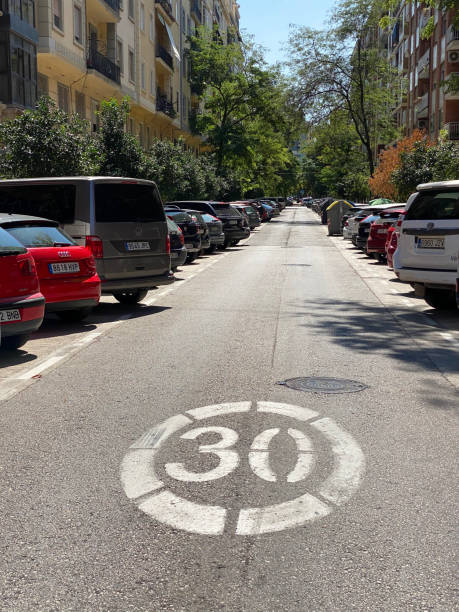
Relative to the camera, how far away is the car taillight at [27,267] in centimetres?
858

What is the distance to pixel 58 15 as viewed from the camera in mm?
27859

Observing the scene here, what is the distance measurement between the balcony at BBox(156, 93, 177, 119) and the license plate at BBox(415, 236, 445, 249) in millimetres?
34749

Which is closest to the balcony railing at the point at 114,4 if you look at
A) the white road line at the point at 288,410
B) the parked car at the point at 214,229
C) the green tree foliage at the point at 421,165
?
the parked car at the point at 214,229

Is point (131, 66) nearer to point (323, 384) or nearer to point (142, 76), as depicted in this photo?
point (142, 76)

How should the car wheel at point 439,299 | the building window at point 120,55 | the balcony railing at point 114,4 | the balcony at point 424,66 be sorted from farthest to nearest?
the balcony at point 424,66, the building window at point 120,55, the balcony railing at point 114,4, the car wheel at point 439,299

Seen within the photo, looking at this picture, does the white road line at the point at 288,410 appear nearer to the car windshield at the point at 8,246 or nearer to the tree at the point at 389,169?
the car windshield at the point at 8,246

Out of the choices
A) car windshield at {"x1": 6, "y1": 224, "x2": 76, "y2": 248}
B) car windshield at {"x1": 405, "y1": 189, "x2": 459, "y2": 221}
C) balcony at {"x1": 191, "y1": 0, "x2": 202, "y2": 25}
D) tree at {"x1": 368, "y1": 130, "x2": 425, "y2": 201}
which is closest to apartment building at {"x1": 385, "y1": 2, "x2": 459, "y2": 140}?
tree at {"x1": 368, "y1": 130, "x2": 425, "y2": 201}

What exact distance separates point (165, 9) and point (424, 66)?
20.8 meters

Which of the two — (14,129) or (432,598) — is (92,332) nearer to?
(432,598)

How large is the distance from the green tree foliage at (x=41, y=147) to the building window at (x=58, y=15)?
7.66 m

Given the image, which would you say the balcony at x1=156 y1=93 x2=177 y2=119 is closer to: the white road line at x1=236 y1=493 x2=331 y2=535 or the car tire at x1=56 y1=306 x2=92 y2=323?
the car tire at x1=56 y1=306 x2=92 y2=323

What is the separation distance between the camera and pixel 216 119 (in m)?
63.0

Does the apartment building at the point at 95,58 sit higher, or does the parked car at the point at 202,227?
the apartment building at the point at 95,58

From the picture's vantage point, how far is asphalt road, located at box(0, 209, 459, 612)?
10.5ft
